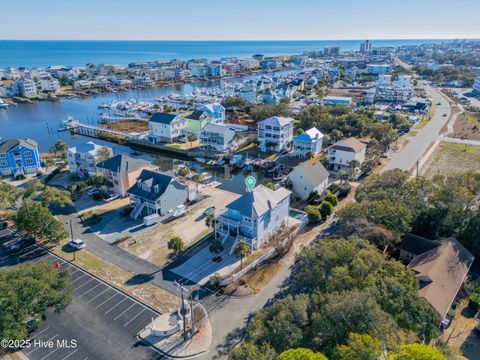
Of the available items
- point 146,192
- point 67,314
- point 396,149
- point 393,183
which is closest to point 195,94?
point 396,149

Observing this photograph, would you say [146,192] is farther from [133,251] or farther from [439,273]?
[439,273]

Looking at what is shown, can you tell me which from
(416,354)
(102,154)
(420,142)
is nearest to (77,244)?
(102,154)

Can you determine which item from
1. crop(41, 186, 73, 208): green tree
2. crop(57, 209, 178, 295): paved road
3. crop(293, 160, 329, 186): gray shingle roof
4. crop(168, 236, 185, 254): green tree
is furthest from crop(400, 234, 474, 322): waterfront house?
crop(41, 186, 73, 208): green tree

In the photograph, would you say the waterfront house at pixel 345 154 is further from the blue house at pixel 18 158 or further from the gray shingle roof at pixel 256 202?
the blue house at pixel 18 158

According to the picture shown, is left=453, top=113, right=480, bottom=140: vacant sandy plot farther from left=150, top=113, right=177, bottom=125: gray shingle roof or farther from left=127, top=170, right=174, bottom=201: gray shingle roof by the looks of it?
left=127, top=170, right=174, bottom=201: gray shingle roof

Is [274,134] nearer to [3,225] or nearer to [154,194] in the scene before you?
[154,194]
